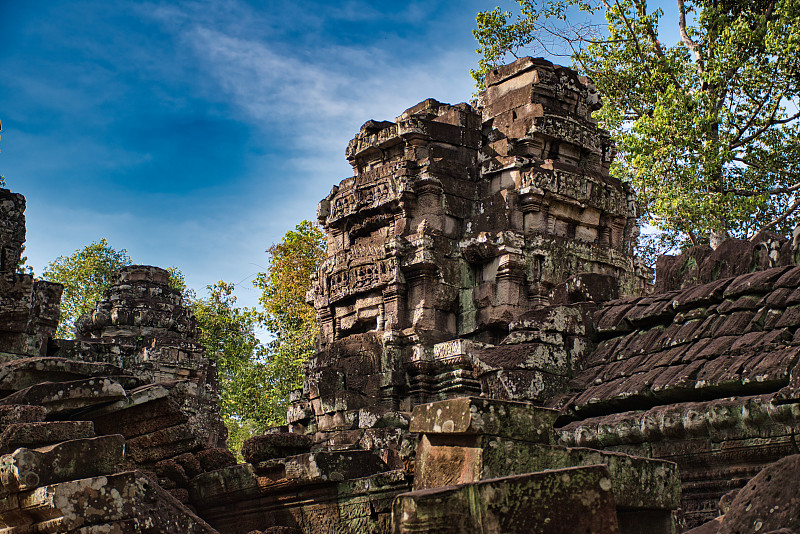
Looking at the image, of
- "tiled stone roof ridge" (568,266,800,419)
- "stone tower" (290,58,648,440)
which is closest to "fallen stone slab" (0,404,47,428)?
"tiled stone roof ridge" (568,266,800,419)

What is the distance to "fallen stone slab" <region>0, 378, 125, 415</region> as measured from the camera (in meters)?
5.73

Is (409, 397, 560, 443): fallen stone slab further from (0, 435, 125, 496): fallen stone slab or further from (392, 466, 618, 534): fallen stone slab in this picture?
(0, 435, 125, 496): fallen stone slab

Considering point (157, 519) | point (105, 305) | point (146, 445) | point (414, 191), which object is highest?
point (414, 191)

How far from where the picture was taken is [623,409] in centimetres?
575

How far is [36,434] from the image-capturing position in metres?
4.88

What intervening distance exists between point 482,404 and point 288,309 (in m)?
23.1

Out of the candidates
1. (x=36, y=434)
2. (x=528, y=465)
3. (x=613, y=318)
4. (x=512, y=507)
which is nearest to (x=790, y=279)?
(x=613, y=318)

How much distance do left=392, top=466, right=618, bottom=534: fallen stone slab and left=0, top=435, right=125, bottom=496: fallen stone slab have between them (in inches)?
75.2

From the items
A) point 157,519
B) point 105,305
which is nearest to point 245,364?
point 105,305

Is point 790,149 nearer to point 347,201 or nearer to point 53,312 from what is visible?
point 347,201

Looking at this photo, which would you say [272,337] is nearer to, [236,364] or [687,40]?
[236,364]

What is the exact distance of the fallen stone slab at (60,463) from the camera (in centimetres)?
436

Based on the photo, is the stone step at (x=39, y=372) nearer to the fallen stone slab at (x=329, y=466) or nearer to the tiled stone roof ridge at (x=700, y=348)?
the fallen stone slab at (x=329, y=466)

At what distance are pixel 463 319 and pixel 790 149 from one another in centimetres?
1172
